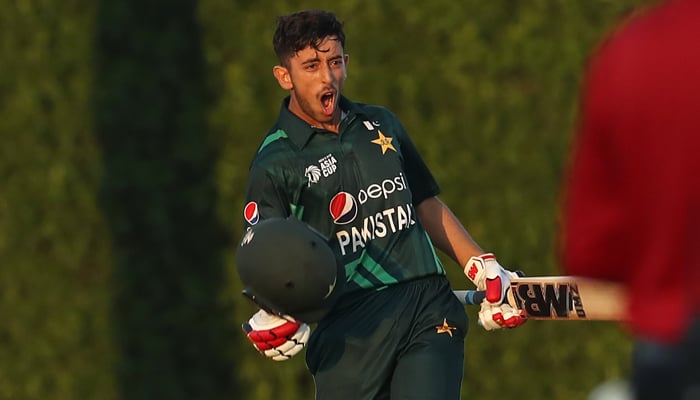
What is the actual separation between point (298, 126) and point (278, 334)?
0.86 meters

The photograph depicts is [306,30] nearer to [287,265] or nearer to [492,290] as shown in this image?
[287,265]

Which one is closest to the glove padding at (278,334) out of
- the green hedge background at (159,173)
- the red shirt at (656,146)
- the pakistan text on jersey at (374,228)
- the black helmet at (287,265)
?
the black helmet at (287,265)

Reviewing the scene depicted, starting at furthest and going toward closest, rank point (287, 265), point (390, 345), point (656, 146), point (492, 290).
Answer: point (492, 290), point (390, 345), point (287, 265), point (656, 146)

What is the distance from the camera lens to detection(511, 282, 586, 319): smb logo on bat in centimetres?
595

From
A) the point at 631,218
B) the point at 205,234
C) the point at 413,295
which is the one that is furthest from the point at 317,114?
the point at 205,234

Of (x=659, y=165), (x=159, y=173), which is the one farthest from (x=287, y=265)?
(x=159, y=173)

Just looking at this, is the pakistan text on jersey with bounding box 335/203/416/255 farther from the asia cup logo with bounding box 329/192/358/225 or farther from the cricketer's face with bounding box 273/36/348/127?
the cricketer's face with bounding box 273/36/348/127

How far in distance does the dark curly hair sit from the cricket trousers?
3.17ft

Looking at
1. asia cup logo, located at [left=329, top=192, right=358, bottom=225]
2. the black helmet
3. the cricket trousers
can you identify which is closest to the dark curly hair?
asia cup logo, located at [left=329, top=192, right=358, bottom=225]

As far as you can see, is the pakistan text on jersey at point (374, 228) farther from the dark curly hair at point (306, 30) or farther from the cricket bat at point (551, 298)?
the dark curly hair at point (306, 30)

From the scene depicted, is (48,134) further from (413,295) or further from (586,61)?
(413,295)

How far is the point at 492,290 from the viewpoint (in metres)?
5.82

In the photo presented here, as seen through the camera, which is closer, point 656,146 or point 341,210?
point 656,146

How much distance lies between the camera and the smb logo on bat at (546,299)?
5.95 m
